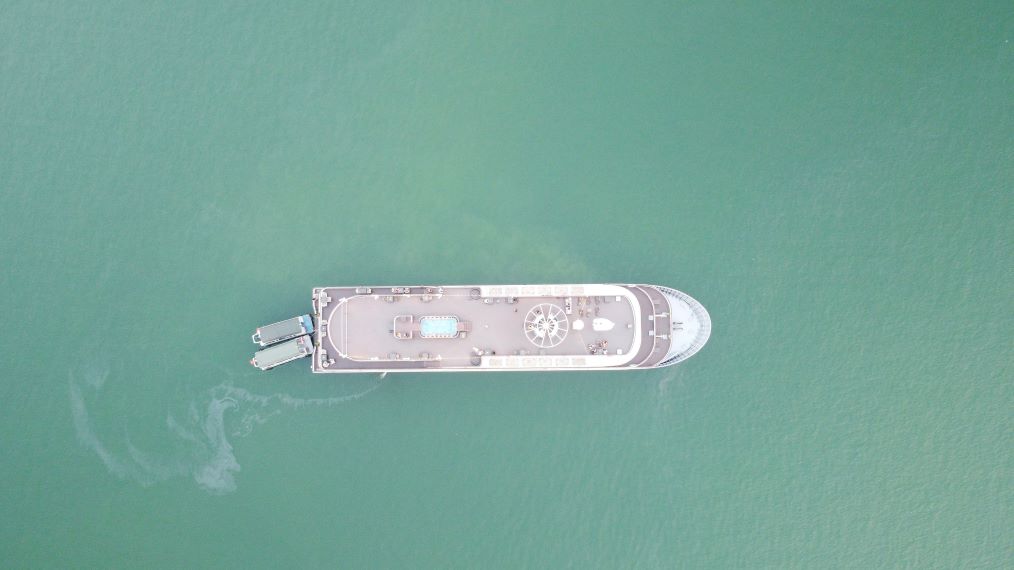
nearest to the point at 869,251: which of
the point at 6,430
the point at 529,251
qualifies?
the point at 529,251

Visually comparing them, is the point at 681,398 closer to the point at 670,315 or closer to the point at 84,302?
the point at 670,315

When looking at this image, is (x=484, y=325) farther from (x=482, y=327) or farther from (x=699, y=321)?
(x=699, y=321)

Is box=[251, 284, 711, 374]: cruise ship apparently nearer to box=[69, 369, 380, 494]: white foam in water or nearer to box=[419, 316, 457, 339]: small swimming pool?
box=[419, 316, 457, 339]: small swimming pool

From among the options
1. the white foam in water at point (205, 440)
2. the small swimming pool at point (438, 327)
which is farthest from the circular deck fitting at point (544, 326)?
the white foam in water at point (205, 440)

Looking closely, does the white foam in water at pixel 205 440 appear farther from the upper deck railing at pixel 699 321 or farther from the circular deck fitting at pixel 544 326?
the upper deck railing at pixel 699 321

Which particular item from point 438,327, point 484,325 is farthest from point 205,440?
point 484,325
